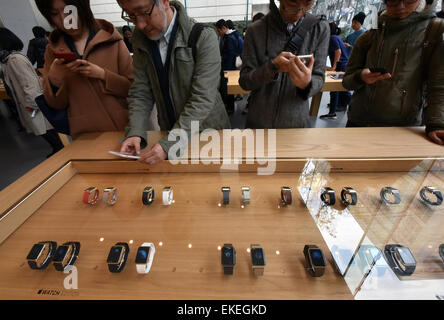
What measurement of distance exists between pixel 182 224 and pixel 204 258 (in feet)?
0.51

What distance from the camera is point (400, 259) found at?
54cm

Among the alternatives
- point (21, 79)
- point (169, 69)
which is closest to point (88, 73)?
point (169, 69)

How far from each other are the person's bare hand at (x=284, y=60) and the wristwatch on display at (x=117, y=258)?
995mm

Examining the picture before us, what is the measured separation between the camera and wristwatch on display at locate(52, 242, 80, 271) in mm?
584

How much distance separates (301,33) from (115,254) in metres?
1.30

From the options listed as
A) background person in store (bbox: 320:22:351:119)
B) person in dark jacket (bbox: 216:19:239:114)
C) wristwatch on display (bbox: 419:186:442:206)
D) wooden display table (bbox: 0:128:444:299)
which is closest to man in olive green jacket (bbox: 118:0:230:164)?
wooden display table (bbox: 0:128:444:299)

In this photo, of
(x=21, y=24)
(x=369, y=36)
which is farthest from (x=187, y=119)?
(x=21, y=24)

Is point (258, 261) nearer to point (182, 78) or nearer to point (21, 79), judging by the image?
point (182, 78)

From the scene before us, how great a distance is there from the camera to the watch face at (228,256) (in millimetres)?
568

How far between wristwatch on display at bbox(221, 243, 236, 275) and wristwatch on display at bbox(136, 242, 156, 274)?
21 cm

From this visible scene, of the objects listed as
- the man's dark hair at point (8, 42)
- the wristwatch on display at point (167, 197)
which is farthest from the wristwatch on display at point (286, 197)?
the man's dark hair at point (8, 42)

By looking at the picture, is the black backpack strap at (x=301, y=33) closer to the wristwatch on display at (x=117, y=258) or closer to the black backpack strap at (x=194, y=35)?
the black backpack strap at (x=194, y=35)

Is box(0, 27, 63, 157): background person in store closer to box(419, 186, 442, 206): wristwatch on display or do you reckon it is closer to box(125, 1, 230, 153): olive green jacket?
box(125, 1, 230, 153): olive green jacket

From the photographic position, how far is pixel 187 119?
1040mm
